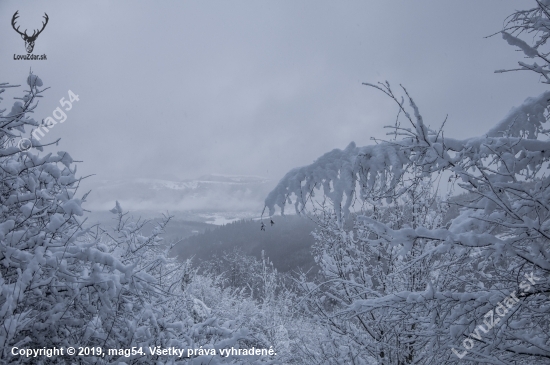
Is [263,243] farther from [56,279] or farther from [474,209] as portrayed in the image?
[474,209]

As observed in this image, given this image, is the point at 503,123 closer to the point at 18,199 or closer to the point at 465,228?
the point at 465,228

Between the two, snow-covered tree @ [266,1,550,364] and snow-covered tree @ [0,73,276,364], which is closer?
snow-covered tree @ [266,1,550,364]

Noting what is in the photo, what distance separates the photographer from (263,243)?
325 ft

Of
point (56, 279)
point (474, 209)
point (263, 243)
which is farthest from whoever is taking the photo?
point (263, 243)

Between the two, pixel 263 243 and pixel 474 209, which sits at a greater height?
pixel 474 209

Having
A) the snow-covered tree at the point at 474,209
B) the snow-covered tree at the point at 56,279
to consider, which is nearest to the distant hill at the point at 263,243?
the snow-covered tree at the point at 56,279

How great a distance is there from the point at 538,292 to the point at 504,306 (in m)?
0.24

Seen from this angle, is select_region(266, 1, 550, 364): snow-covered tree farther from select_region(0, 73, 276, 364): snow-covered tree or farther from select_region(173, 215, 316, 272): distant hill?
select_region(173, 215, 316, 272): distant hill

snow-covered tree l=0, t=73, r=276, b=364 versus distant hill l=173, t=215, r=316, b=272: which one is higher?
snow-covered tree l=0, t=73, r=276, b=364

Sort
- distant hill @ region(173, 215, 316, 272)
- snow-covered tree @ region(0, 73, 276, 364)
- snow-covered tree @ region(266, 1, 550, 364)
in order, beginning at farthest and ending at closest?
distant hill @ region(173, 215, 316, 272) → snow-covered tree @ region(0, 73, 276, 364) → snow-covered tree @ region(266, 1, 550, 364)

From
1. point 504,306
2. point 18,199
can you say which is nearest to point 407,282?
point 504,306

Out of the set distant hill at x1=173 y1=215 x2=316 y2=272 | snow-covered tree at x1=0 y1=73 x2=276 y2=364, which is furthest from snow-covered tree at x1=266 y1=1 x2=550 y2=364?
distant hill at x1=173 y1=215 x2=316 y2=272

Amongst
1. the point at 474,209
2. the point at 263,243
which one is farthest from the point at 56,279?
the point at 263,243

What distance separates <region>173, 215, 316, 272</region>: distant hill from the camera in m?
79.8
